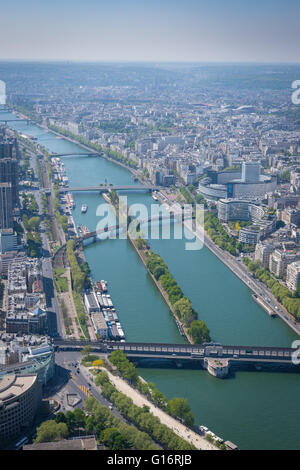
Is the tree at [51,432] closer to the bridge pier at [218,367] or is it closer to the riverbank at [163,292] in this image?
the bridge pier at [218,367]

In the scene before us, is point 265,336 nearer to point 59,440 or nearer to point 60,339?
point 60,339

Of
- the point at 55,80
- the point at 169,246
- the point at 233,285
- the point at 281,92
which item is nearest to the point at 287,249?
the point at 233,285

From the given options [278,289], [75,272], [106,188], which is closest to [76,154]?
[106,188]

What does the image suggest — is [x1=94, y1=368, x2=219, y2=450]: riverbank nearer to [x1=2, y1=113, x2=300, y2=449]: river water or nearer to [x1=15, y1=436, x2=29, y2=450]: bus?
[x1=2, y1=113, x2=300, y2=449]: river water

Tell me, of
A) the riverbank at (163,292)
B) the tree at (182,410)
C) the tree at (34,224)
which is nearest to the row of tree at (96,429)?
the tree at (182,410)

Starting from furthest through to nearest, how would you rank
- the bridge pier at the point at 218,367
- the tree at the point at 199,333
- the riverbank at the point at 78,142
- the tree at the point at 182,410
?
the riverbank at the point at 78,142, the tree at the point at 199,333, the bridge pier at the point at 218,367, the tree at the point at 182,410

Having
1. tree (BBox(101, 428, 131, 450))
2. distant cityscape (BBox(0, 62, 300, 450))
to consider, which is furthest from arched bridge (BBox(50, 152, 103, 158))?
tree (BBox(101, 428, 131, 450))

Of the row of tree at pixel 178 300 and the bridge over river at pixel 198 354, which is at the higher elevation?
the row of tree at pixel 178 300
